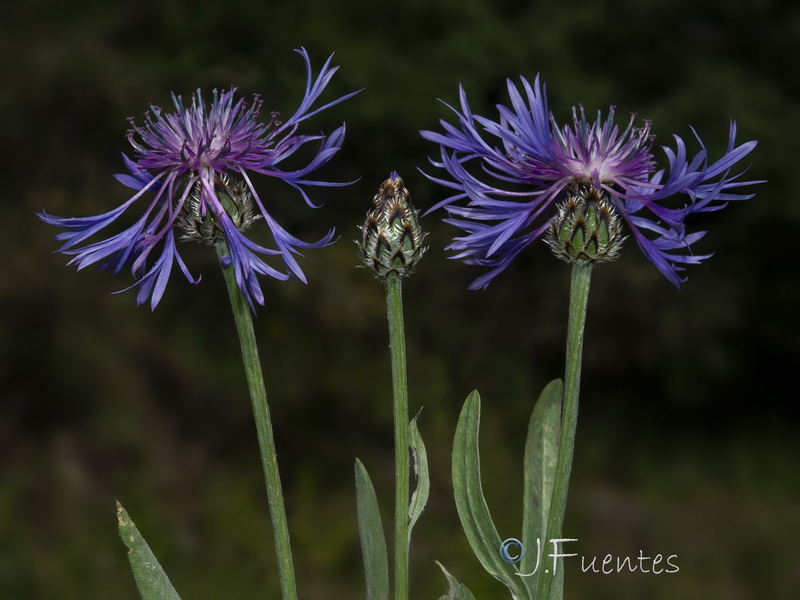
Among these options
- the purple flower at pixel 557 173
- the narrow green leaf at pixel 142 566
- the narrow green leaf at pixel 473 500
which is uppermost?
the purple flower at pixel 557 173

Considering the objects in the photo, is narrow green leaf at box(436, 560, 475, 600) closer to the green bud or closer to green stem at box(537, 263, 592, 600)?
green stem at box(537, 263, 592, 600)

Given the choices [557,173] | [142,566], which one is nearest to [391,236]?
[557,173]

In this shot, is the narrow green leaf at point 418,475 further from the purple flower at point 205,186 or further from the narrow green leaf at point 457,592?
the purple flower at point 205,186

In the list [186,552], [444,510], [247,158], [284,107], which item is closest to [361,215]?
[284,107]

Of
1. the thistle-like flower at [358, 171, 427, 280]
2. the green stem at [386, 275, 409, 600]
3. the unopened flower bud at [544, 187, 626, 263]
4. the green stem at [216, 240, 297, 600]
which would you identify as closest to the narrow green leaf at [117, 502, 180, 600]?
the green stem at [216, 240, 297, 600]

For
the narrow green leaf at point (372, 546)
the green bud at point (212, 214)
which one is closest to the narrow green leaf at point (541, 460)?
the narrow green leaf at point (372, 546)

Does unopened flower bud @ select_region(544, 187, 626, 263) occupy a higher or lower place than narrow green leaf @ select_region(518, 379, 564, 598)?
higher

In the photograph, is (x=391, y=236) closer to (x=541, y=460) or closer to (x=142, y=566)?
(x=541, y=460)
